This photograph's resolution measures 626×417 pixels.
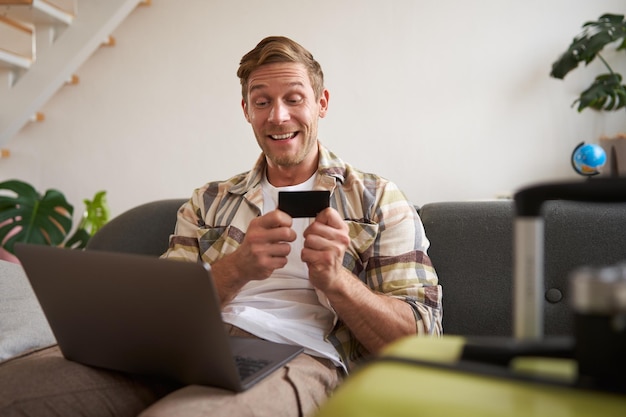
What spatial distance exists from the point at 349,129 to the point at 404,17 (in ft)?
1.91

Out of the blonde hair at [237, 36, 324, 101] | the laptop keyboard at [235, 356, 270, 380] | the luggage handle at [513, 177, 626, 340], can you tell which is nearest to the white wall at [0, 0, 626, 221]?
the blonde hair at [237, 36, 324, 101]

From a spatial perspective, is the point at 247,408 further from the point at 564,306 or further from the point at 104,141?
the point at 104,141

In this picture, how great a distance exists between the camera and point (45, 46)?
3.29 metres

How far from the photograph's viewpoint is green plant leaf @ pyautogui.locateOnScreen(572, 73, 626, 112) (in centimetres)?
276

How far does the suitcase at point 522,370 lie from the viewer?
505mm

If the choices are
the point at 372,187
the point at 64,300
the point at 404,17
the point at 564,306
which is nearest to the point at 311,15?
the point at 404,17

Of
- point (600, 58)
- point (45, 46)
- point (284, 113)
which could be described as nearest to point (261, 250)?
point (284, 113)

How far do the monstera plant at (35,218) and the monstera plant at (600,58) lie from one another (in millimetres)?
2202

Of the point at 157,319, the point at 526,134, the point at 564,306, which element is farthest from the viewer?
the point at 526,134

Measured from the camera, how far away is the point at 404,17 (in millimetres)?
3180

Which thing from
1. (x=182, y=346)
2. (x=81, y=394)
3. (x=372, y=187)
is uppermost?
(x=372, y=187)

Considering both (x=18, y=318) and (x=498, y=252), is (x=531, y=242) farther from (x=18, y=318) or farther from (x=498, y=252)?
(x=18, y=318)

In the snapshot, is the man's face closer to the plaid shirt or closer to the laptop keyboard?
the plaid shirt

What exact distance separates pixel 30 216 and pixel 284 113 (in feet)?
6.64
